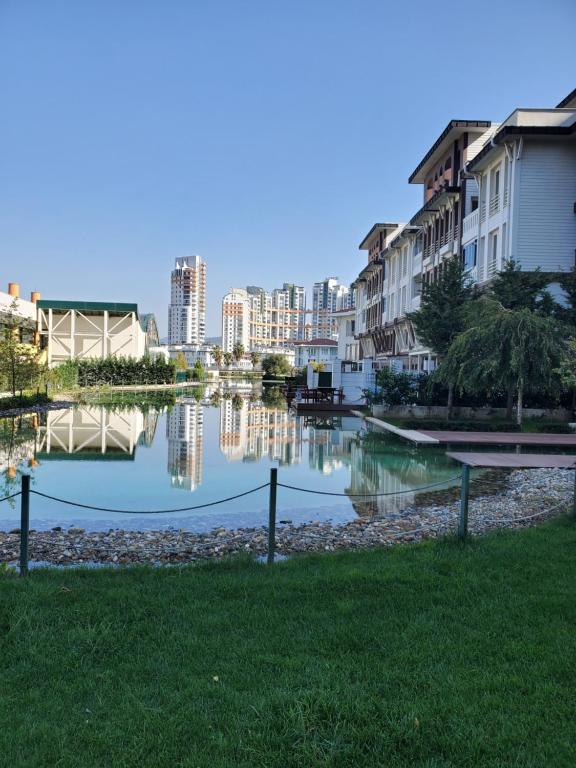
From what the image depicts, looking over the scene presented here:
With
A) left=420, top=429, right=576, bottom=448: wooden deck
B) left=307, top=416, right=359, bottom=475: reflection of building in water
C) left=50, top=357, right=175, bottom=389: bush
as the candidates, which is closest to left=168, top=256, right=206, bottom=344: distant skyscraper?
left=50, top=357, right=175, bottom=389: bush

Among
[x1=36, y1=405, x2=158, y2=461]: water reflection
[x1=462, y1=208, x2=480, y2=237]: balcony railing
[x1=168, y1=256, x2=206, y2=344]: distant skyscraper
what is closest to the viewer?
[x1=36, y1=405, x2=158, y2=461]: water reflection

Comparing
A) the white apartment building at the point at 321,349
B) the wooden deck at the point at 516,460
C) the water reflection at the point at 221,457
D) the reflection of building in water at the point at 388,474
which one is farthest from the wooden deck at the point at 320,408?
the white apartment building at the point at 321,349

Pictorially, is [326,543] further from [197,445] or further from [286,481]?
[197,445]

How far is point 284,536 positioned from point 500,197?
22013 millimetres

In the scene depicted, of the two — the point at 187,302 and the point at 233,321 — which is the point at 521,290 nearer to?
the point at 233,321

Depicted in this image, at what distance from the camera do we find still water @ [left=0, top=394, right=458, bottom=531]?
A: 413 inches

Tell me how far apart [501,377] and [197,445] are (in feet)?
34.2

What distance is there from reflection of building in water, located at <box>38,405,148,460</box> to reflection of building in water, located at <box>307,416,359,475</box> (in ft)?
17.4

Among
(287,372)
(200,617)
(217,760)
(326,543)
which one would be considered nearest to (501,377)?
(326,543)

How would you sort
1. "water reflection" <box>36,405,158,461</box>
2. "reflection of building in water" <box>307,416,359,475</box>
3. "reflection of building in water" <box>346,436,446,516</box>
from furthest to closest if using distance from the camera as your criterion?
"water reflection" <box>36,405,158,461</box> < "reflection of building in water" <box>307,416,359,475</box> < "reflection of building in water" <box>346,436,446,516</box>

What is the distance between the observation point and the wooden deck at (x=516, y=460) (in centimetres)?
1459

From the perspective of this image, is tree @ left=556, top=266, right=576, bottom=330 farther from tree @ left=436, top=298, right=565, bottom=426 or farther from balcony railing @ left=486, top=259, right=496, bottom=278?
balcony railing @ left=486, top=259, right=496, bottom=278

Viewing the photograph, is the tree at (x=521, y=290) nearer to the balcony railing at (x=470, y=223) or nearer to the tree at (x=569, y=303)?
the tree at (x=569, y=303)

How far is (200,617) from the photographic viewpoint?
492 centimetres
